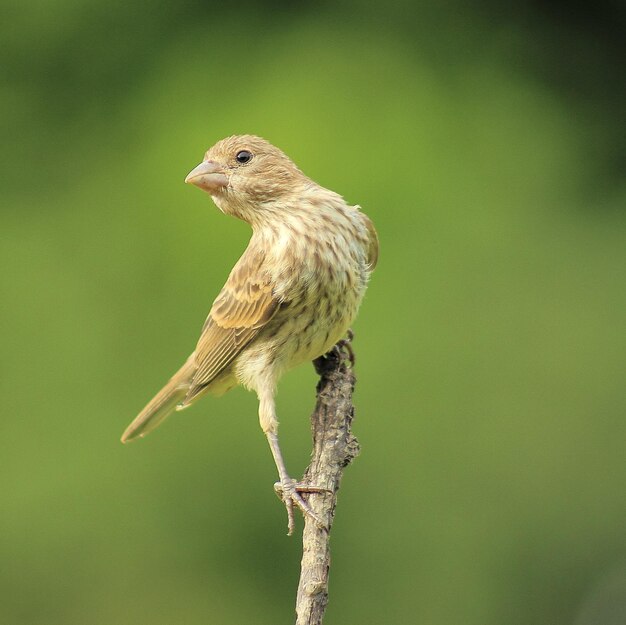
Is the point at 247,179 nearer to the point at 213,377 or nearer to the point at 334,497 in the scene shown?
the point at 213,377

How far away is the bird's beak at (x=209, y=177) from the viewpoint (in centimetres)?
385

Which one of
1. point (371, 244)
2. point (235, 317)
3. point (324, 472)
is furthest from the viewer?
point (371, 244)

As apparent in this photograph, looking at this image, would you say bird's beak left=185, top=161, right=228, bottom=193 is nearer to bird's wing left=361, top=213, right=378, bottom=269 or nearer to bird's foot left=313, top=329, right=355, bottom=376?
bird's wing left=361, top=213, right=378, bottom=269

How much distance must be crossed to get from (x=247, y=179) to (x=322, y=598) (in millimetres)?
1507

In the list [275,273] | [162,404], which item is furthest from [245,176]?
[162,404]

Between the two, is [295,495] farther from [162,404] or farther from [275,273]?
[162,404]

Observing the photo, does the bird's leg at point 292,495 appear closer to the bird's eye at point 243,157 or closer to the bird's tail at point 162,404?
the bird's tail at point 162,404

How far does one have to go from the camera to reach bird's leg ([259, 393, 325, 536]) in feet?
11.3

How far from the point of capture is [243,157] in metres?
3.99

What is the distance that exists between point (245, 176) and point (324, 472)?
108 cm

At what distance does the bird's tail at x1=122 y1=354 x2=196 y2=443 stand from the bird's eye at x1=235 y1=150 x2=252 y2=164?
812mm

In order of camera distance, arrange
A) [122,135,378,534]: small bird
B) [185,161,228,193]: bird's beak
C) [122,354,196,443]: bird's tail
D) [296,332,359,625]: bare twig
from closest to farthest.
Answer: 1. [296,332,359,625]: bare twig
2. [185,161,228,193]: bird's beak
3. [122,135,378,534]: small bird
4. [122,354,196,443]: bird's tail

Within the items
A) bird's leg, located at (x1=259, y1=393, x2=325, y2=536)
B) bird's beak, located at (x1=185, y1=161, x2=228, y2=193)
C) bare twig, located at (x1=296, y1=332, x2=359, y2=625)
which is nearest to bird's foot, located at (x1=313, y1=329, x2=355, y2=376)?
bare twig, located at (x1=296, y1=332, x2=359, y2=625)

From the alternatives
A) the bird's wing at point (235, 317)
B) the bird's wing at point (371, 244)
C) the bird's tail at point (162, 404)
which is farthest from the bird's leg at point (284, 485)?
the bird's wing at point (371, 244)
